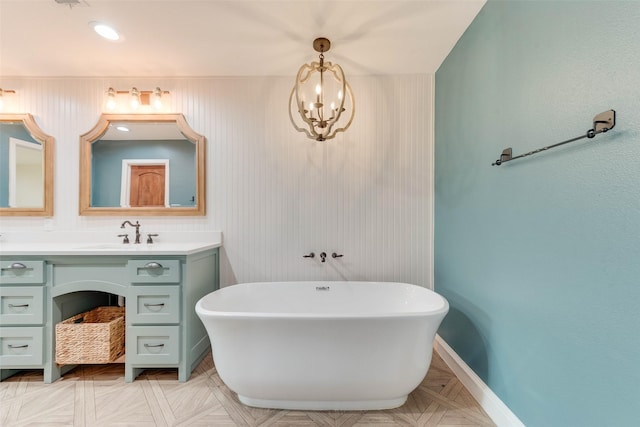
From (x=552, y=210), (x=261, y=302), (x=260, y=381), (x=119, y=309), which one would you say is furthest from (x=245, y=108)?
(x=552, y=210)

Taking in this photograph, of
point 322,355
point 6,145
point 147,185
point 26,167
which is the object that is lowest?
point 322,355

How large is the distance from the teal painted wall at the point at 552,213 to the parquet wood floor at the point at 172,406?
0.29 metres

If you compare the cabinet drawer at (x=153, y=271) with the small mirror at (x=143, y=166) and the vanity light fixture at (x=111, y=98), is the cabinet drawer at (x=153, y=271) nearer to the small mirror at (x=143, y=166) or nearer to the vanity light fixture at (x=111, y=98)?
the small mirror at (x=143, y=166)

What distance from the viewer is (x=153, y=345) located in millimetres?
1721

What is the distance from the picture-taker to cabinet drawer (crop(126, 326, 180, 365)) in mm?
1712

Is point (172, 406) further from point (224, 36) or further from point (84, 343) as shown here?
point (224, 36)

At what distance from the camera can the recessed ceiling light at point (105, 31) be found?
66.4 inches

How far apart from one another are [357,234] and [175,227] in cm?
160

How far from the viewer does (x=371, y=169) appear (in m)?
2.30

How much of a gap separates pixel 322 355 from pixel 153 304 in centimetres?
117

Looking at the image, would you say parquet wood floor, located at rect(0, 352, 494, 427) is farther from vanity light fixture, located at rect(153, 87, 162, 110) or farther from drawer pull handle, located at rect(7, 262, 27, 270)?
vanity light fixture, located at rect(153, 87, 162, 110)

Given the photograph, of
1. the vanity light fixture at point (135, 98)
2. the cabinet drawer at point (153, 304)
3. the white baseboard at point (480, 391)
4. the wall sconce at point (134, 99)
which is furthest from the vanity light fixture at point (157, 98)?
the white baseboard at point (480, 391)

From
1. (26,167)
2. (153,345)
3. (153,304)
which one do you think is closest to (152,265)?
(153,304)

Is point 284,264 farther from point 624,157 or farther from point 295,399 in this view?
point 624,157
